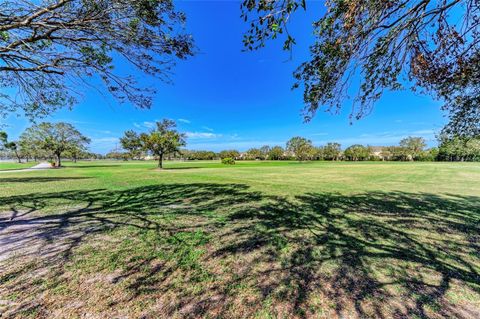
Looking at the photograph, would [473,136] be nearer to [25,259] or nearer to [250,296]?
[250,296]

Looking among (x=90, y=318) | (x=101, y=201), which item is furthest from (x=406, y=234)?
(x=101, y=201)

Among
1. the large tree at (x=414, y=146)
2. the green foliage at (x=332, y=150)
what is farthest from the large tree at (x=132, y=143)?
the large tree at (x=414, y=146)

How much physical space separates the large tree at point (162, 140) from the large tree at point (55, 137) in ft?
75.8

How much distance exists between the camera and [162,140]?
27.5 meters

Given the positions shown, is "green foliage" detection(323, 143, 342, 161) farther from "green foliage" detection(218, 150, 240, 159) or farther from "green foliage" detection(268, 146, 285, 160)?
"green foliage" detection(218, 150, 240, 159)

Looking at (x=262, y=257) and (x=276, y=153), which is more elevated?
(x=276, y=153)

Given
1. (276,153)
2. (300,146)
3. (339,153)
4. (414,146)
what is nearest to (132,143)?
(300,146)

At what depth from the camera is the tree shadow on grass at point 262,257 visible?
233 centimetres

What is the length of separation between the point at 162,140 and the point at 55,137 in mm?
27254

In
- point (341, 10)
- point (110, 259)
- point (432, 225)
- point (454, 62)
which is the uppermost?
point (341, 10)

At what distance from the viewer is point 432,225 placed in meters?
5.12

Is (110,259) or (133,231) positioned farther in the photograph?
(133,231)

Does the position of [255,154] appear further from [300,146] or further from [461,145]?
[461,145]

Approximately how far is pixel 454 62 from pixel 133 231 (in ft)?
27.8
